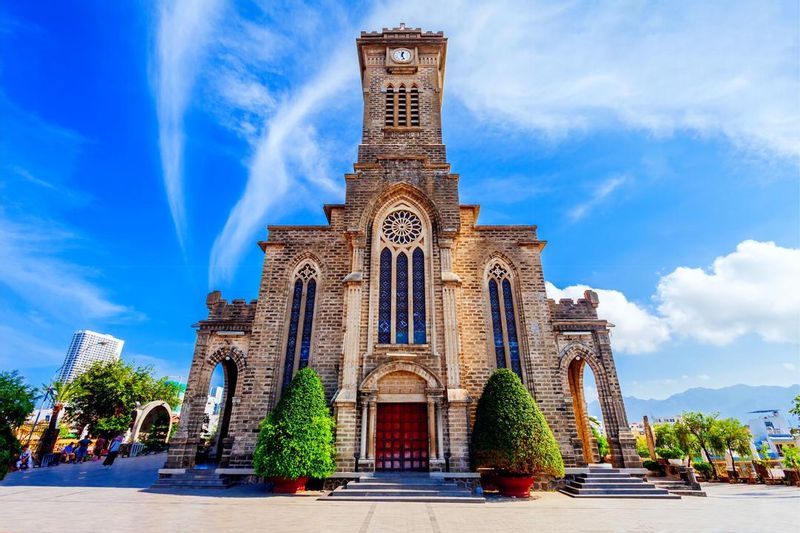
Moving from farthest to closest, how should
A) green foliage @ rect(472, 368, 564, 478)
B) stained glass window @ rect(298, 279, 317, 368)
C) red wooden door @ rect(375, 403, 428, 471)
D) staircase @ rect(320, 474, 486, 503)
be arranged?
stained glass window @ rect(298, 279, 317, 368), red wooden door @ rect(375, 403, 428, 471), green foliage @ rect(472, 368, 564, 478), staircase @ rect(320, 474, 486, 503)

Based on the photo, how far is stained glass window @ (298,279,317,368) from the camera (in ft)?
51.8

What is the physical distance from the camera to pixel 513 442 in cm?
1208

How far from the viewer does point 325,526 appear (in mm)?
7973

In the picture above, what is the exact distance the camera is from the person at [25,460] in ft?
60.1

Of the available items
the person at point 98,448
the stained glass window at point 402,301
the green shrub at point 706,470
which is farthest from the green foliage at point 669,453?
the person at point 98,448

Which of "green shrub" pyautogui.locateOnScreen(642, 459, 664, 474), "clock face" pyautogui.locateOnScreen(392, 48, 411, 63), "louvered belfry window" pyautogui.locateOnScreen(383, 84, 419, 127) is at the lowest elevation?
"green shrub" pyautogui.locateOnScreen(642, 459, 664, 474)

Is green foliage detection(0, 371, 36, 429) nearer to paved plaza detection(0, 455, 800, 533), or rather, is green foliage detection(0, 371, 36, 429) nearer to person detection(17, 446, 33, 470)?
paved plaza detection(0, 455, 800, 533)

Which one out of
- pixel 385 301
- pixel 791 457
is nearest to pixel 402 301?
pixel 385 301

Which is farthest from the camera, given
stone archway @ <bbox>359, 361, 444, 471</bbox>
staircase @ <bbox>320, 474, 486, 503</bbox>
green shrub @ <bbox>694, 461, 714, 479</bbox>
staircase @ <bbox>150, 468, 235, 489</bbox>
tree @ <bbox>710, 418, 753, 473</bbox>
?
tree @ <bbox>710, 418, 753, 473</bbox>

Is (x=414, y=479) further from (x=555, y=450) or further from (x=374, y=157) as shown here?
(x=374, y=157)

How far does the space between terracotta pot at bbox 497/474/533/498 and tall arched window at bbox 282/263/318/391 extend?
326 inches

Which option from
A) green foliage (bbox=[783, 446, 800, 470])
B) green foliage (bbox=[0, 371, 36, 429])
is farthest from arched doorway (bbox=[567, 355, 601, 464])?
green foliage (bbox=[0, 371, 36, 429])

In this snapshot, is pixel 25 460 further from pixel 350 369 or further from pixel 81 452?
pixel 350 369

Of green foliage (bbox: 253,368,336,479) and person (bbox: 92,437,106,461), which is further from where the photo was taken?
person (bbox: 92,437,106,461)
